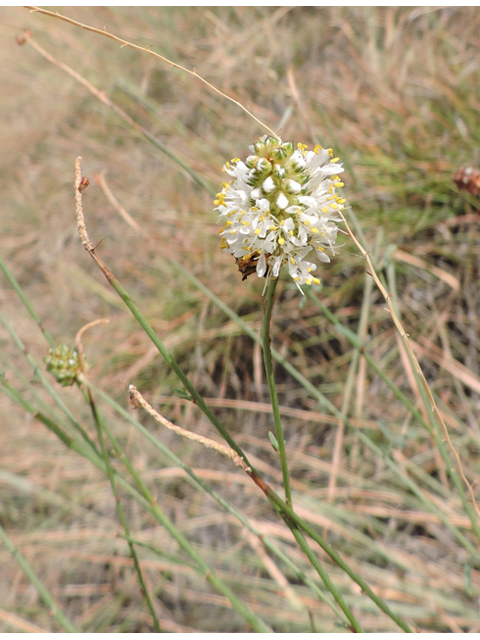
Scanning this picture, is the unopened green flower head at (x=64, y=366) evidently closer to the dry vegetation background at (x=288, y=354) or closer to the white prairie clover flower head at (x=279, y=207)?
the white prairie clover flower head at (x=279, y=207)

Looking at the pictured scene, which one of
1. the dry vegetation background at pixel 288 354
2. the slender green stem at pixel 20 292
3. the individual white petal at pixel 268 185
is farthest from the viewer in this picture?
the dry vegetation background at pixel 288 354

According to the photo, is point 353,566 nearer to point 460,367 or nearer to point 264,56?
point 460,367

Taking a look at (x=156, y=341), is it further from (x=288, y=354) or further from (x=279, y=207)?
(x=288, y=354)

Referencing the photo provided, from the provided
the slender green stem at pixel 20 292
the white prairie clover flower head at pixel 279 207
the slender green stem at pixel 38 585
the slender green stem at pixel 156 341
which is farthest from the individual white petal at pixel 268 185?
the slender green stem at pixel 38 585

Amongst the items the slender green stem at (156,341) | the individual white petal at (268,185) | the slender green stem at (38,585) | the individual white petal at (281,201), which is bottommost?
the slender green stem at (38,585)

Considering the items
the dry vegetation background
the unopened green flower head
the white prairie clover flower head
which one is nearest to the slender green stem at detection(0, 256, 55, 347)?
the unopened green flower head

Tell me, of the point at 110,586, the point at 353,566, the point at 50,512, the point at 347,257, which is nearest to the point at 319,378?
the point at 347,257

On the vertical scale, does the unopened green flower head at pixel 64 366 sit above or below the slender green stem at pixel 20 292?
below

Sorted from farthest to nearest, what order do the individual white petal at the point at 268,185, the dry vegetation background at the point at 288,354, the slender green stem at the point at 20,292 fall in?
the dry vegetation background at the point at 288,354
the slender green stem at the point at 20,292
the individual white petal at the point at 268,185
